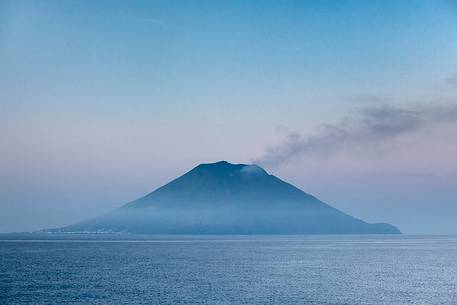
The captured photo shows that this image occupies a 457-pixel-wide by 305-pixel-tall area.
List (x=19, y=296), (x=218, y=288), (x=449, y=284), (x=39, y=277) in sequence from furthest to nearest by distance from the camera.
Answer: (x=39, y=277) → (x=449, y=284) → (x=218, y=288) → (x=19, y=296)

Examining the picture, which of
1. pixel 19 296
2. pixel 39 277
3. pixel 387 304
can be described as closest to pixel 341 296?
pixel 387 304

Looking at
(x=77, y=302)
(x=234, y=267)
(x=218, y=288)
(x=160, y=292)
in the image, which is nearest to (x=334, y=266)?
(x=234, y=267)

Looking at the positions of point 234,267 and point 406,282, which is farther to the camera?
point 234,267

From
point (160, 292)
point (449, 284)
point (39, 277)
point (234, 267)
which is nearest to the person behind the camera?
point (160, 292)

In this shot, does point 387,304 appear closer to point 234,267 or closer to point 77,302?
point 77,302

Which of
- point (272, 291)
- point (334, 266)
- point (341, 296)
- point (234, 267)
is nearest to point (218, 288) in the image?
point (272, 291)

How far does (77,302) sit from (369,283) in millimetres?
34356

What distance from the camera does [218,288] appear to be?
66.1 metres

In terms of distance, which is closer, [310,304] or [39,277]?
[310,304]

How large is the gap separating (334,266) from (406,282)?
27250 millimetres

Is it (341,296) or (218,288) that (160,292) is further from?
(341,296)

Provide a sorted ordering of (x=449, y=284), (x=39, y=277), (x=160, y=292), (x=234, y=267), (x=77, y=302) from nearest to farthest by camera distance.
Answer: (x=77, y=302) → (x=160, y=292) → (x=449, y=284) → (x=39, y=277) → (x=234, y=267)

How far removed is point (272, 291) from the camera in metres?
63.3

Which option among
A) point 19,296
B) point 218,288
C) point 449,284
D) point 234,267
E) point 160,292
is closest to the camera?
Answer: point 19,296
